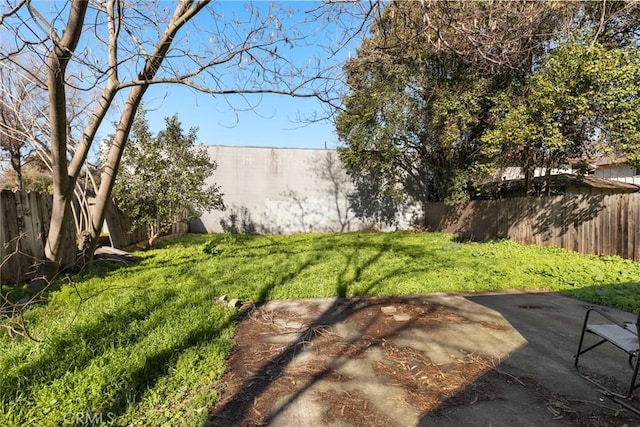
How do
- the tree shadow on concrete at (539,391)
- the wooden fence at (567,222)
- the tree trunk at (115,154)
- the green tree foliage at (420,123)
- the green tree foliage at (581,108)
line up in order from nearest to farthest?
the tree shadow on concrete at (539,391) < the tree trunk at (115,154) < the wooden fence at (567,222) < the green tree foliage at (581,108) < the green tree foliage at (420,123)

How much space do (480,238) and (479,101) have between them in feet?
13.0

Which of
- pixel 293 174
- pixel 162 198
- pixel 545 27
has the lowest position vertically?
pixel 162 198

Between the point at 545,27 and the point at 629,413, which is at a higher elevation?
the point at 545,27

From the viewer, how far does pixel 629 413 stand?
2.06 metres

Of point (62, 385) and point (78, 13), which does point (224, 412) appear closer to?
point (62, 385)

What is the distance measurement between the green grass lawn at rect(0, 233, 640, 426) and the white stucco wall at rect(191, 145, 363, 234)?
20.0 ft

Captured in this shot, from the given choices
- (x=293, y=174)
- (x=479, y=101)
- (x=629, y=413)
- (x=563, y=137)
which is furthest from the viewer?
(x=293, y=174)

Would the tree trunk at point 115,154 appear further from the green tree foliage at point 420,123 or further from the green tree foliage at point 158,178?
the green tree foliage at point 420,123

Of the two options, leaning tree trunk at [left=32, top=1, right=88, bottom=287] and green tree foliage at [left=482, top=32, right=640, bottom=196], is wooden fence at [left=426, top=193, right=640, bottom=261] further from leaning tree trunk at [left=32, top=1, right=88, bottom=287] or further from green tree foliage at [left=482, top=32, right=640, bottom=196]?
leaning tree trunk at [left=32, top=1, right=88, bottom=287]

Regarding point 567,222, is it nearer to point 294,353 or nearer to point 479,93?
point 479,93

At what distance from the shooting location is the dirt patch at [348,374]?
6.80 feet

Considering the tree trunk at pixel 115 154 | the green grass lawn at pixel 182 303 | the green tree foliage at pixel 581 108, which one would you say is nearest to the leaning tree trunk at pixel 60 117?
the tree trunk at pixel 115 154

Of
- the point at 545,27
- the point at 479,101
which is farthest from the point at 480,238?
the point at 545,27

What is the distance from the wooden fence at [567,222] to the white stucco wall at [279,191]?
563 cm
